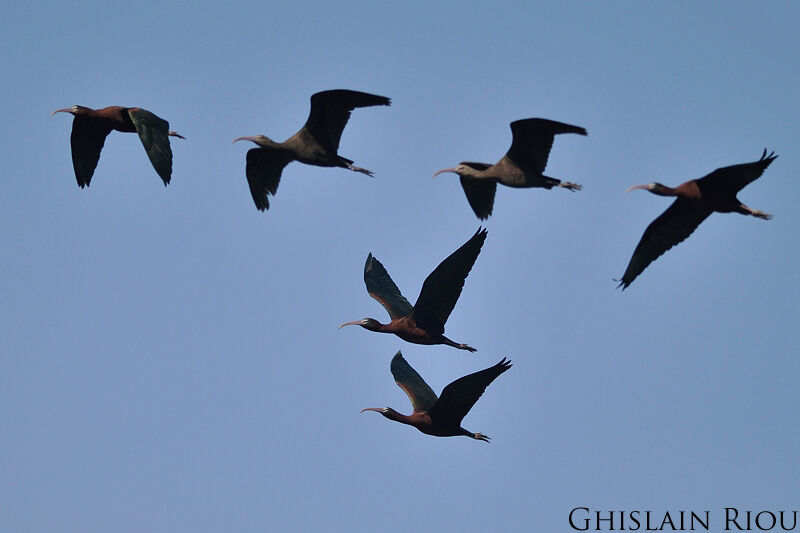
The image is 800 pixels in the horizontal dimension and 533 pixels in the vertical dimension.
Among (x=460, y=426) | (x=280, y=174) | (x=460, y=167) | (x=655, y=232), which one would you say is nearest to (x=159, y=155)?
(x=280, y=174)

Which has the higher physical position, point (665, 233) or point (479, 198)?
point (479, 198)

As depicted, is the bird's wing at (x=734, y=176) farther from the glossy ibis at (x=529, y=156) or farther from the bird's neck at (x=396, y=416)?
the bird's neck at (x=396, y=416)

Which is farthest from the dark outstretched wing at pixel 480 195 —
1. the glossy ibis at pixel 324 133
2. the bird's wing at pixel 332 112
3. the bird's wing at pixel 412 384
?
the bird's wing at pixel 412 384

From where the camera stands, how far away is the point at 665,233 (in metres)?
25.5

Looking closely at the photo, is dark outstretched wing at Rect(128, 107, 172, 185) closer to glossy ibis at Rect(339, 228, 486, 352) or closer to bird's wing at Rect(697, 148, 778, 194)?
glossy ibis at Rect(339, 228, 486, 352)

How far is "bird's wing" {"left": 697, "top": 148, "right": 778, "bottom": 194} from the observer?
23266 mm

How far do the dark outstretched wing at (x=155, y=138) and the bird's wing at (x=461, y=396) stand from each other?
260 inches

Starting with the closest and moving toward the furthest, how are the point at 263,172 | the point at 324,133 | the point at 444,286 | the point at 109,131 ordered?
the point at 324,133 → the point at 444,286 → the point at 263,172 → the point at 109,131

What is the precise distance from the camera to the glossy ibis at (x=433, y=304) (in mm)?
27469

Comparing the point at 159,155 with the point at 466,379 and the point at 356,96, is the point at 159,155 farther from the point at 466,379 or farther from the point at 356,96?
the point at 466,379

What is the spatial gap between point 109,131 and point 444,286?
7807mm

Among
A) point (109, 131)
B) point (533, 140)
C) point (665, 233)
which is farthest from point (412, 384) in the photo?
point (109, 131)

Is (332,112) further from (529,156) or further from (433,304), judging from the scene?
(433,304)

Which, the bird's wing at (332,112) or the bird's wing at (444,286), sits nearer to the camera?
the bird's wing at (332,112)
